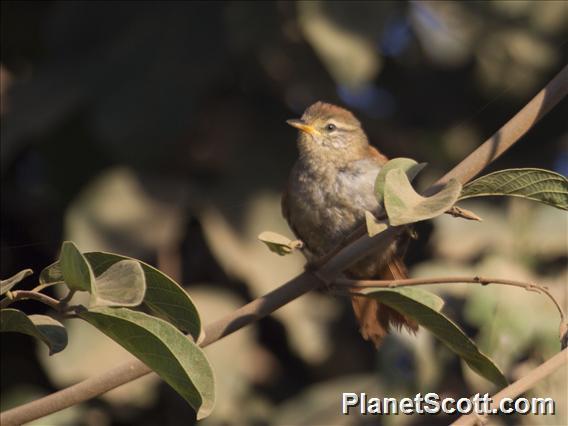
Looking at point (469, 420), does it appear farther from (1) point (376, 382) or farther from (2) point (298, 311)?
(2) point (298, 311)

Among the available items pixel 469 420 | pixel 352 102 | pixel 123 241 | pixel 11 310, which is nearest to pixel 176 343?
pixel 11 310

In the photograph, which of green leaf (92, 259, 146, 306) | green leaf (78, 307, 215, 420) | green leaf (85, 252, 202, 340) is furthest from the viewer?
green leaf (85, 252, 202, 340)

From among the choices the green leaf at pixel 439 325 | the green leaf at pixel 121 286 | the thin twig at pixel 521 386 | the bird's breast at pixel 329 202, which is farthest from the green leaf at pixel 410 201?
the bird's breast at pixel 329 202

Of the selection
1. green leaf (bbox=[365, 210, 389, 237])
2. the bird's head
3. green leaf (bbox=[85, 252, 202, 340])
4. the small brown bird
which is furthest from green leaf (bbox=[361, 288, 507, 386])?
the bird's head

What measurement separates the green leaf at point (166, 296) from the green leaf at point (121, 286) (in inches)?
4.9

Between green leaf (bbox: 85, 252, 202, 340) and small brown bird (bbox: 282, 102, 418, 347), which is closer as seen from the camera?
green leaf (bbox: 85, 252, 202, 340)

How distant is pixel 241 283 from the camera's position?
4.88 metres

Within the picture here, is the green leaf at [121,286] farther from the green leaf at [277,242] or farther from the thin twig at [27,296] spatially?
the green leaf at [277,242]

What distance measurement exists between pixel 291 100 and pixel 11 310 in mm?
3604

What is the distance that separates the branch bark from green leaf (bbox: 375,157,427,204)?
7cm

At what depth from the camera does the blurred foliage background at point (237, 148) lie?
4512 millimetres

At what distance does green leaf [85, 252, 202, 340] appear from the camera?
1804mm

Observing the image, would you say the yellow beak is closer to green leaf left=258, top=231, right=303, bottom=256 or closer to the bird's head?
the bird's head

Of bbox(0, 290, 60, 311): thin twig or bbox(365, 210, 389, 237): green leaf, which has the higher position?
bbox(365, 210, 389, 237): green leaf
